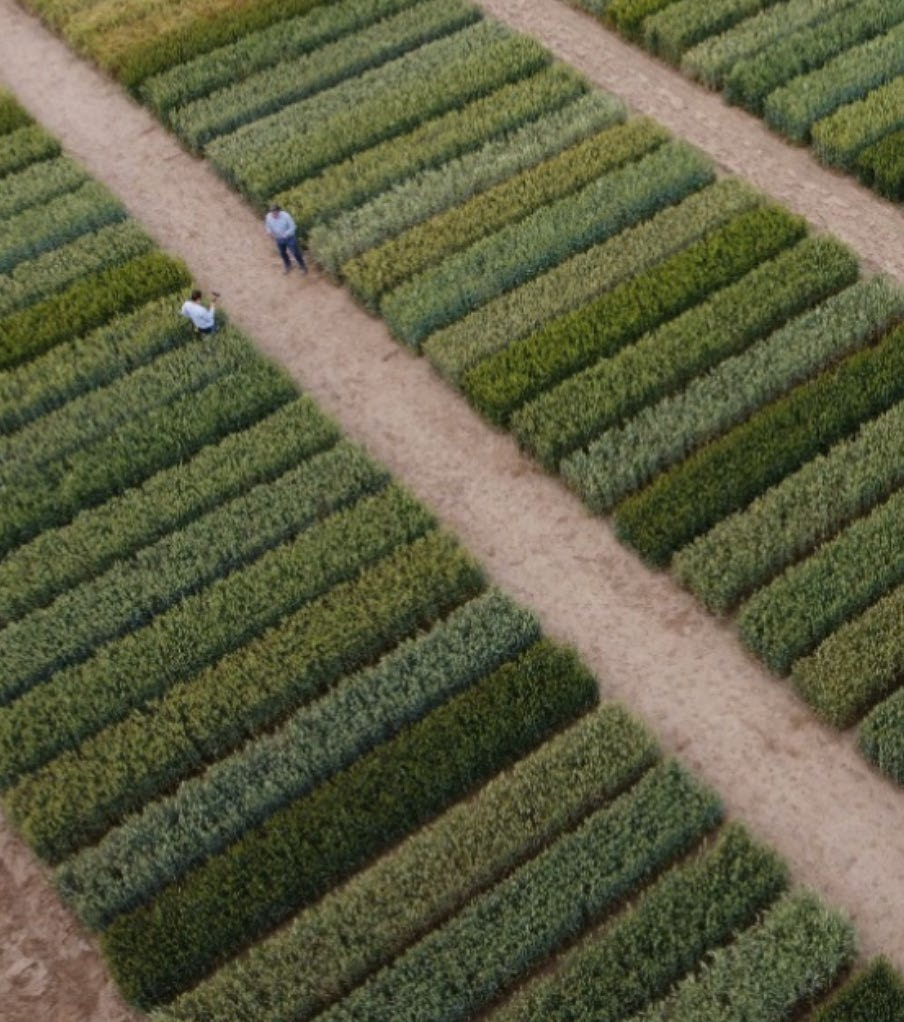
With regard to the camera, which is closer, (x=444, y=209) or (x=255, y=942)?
(x=255, y=942)

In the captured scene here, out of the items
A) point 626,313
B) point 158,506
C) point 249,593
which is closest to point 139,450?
point 158,506

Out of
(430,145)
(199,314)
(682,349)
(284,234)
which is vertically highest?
(430,145)

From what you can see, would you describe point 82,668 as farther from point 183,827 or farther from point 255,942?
point 255,942

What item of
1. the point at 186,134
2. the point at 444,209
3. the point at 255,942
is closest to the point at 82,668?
the point at 255,942

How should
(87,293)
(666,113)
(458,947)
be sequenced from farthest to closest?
(666,113) < (87,293) < (458,947)

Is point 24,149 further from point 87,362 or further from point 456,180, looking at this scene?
point 456,180

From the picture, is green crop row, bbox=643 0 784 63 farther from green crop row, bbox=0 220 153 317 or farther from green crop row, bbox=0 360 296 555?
green crop row, bbox=0 360 296 555

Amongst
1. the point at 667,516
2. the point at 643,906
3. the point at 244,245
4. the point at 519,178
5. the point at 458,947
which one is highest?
the point at 244,245
